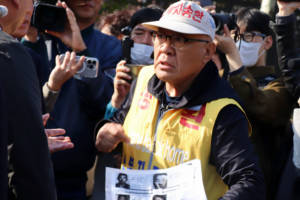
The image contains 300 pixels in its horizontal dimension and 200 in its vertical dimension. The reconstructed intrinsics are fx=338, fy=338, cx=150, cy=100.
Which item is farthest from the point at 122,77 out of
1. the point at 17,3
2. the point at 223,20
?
the point at 17,3

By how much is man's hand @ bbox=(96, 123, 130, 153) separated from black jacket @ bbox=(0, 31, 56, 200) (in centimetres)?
86

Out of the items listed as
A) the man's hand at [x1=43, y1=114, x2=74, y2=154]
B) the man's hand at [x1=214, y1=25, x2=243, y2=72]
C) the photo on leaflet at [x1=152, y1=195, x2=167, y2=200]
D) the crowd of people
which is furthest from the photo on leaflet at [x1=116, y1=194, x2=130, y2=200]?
the man's hand at [x1=214, y1=25, x2=243, y2=72]

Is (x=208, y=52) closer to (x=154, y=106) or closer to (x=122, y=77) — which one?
(x=154, y=106)

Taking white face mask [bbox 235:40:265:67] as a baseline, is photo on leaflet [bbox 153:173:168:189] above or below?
below

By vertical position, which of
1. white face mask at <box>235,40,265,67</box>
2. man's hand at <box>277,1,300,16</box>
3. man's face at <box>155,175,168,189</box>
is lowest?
man's face at <box>155,175,168,189</box>

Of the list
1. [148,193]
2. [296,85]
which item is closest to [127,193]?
A: [148,193]

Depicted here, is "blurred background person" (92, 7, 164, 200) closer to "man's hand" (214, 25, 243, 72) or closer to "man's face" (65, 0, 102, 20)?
"man's face" (65, 0, 102, 20)

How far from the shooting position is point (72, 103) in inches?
107

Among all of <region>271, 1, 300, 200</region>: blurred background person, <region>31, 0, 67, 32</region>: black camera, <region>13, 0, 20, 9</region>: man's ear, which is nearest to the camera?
<region>13, 0, 20, 9</region>: man's ear

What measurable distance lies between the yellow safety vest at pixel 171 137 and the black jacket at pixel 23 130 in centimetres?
80

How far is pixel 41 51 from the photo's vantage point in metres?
2.92

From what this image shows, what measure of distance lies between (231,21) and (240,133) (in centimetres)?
115

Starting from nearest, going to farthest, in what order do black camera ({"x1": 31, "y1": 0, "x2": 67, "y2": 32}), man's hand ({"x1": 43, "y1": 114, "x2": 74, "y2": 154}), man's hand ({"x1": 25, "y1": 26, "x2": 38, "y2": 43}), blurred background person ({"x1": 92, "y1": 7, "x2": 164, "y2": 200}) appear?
man's hand ({"x1": 43, "y1": 114, "x2": 74, "y2": 154}), blurred background person ({"x1": 92, "y1": 7, "x2": 164, "y2": 200}), black camera ({"x1": 31, "y1": 0, "x2": 67, "y2": 32}), man's hand ({"x1": 25, "y1": 26, "x2": 38, "y2": 43})

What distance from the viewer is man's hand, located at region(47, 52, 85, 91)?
99.2 inches
